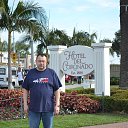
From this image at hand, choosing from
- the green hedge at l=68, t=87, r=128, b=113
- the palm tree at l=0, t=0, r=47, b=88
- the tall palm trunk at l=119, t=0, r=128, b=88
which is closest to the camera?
the green hedge at l=68, t=87, r=128, b=113

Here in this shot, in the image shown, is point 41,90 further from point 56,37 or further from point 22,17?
point 56,37

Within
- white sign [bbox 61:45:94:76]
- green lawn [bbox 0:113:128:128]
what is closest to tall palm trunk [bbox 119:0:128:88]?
white sign [bbox 61:45:94:76]

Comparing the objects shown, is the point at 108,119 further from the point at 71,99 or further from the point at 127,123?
the point at 71,99

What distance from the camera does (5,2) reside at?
19.8 meters

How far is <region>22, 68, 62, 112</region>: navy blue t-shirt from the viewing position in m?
6.89

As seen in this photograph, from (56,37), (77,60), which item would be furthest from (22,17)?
(56,37)

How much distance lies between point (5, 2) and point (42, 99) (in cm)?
1364

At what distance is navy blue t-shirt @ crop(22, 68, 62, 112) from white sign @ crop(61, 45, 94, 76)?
8.41 meters

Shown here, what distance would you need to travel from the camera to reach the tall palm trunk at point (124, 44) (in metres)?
17.2

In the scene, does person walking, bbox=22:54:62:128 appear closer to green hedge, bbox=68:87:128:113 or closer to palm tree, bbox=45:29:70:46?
green hedge, bbox=68:87:128:113

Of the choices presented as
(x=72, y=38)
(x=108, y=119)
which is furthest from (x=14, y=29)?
(x=72, y=38)

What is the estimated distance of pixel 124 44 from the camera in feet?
57.5

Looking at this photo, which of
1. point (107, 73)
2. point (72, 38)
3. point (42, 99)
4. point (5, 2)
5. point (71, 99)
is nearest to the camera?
point (42, 99)

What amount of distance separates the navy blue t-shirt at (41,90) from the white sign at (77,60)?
A: 8413 mm
